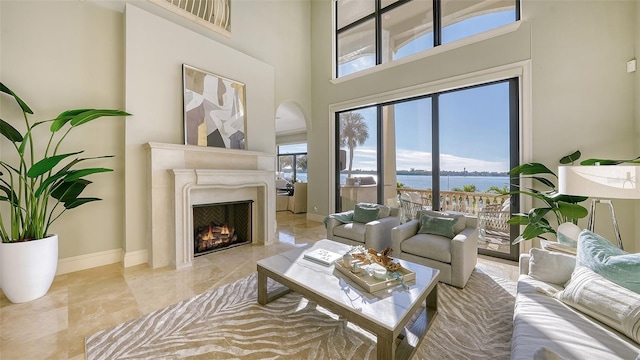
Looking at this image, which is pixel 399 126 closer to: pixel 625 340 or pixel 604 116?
pixel 604 116

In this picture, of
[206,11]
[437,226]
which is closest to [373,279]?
[437,226]

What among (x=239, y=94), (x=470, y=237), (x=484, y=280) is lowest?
(x=484, y=280)

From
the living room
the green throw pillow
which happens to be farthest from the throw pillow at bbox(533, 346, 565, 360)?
the living room

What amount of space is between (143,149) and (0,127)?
3.68 feet

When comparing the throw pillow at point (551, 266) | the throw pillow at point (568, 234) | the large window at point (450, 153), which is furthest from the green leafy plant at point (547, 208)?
the throw pillow at point (551, 266)

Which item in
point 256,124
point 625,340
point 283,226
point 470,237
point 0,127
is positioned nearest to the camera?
point 625,340

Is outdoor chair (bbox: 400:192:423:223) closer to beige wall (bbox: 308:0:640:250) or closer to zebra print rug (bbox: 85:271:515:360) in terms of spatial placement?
beige wall (bbox: 308:0:640:250)

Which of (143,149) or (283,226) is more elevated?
(143,149)

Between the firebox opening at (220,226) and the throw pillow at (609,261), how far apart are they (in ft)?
12.3

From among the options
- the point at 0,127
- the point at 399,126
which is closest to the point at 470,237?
the point at 399,126

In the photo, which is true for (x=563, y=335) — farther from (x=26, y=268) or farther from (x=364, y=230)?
(x=26, y=268)

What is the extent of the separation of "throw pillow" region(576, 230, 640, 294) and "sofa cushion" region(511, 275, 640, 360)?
0.86 ft

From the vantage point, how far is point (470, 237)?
2.63 metres

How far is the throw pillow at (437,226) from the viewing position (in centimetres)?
283
